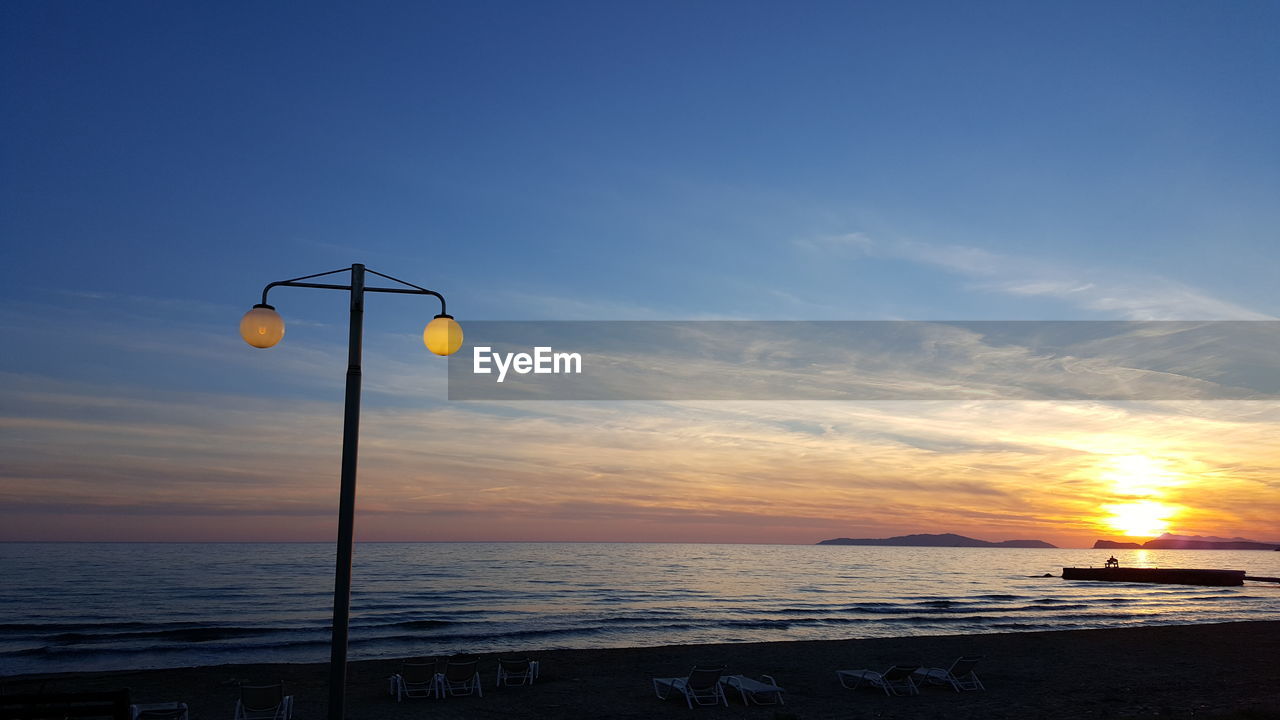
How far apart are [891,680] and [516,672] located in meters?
7.65

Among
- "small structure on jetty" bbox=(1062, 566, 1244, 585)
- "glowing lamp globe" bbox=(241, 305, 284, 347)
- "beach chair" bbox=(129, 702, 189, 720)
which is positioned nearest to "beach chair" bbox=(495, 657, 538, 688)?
"beach chair" bbox=(129, 702, 189, 720)

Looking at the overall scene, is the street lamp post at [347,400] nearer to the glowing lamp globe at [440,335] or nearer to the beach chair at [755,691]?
the glowing lamp globe at [440,335]

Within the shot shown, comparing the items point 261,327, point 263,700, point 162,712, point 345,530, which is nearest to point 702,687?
point 263,700

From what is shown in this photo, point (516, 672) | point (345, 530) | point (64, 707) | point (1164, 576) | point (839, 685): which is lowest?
point (1164, 576)

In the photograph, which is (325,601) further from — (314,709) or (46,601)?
(314,709)

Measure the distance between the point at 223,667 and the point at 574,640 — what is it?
42.6ft

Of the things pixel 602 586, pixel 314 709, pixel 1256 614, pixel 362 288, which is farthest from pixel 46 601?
pixel 1256 614

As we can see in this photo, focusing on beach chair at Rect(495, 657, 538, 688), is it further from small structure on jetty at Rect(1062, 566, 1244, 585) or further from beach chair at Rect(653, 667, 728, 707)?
small structure on jetty at Rect(1062, 566, 1244, 585)

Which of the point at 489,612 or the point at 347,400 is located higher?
the point at 347,400

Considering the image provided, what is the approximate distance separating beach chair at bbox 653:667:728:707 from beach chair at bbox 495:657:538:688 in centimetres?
324

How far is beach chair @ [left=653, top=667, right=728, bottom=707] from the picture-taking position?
14.8m

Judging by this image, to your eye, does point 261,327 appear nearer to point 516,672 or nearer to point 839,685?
point 516,672

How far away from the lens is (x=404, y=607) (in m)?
44.1

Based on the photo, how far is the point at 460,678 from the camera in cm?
1631
